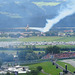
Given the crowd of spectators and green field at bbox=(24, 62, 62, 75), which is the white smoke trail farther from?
green field at bbox=(24, 62, 62, 75)

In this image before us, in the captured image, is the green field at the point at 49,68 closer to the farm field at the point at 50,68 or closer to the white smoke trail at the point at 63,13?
the farm field at the point at 50,68

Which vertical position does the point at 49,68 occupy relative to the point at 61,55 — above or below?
below

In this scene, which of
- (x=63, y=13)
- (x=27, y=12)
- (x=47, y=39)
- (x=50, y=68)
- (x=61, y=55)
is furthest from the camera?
(x=27, y=12)

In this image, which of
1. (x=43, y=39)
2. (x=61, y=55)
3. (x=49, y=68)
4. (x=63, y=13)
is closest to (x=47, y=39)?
(x=43, y=39)

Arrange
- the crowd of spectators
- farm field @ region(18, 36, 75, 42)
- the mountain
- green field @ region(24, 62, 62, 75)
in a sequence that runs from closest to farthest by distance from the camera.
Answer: green field @ region(24, 62, 62, 75)
the crowd of spectators
farm field @ region(18, 36, 75, 42)
the mountain

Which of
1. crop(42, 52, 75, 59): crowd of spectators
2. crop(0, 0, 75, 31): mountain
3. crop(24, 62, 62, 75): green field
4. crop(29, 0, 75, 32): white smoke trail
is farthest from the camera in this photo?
crop(0, 0, 75, 31): mountain

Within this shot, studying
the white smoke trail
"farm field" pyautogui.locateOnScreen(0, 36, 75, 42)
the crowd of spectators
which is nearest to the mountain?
the white smoke trail

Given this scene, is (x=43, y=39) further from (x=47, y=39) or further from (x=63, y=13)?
(x=63, y=13)

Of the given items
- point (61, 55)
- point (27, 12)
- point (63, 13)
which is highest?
point (27, 12)

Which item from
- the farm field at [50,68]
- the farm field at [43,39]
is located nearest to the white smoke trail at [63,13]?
the farm field at [43,39]
